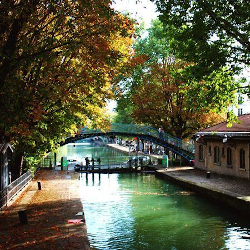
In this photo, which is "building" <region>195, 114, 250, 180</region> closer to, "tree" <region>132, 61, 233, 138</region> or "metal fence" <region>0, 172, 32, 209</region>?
"tree" <region>132, 61, 233, 138</region>

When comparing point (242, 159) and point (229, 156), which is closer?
point (242, 159)

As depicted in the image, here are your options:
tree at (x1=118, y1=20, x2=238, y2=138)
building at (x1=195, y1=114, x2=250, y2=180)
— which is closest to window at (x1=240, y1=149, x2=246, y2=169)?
building at (x1=195, y1=114, x2=250, y2=180)

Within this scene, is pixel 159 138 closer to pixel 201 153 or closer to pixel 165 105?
pixel 165 105

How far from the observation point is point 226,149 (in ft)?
99.8

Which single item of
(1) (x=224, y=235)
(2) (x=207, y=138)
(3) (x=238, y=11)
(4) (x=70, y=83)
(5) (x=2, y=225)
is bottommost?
(1) (x=224, y=235)

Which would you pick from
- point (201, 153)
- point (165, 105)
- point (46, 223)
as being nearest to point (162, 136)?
point (165, 105)

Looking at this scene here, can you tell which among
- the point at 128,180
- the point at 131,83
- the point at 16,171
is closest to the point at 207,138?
the point at 128,180

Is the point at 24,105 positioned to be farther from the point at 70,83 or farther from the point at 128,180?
the point at 128,180

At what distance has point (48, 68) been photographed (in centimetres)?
1465

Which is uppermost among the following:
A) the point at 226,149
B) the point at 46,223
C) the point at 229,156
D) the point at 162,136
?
the point at 162,136

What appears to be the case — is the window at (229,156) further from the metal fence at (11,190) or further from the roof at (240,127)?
the metal fence at (11,190)

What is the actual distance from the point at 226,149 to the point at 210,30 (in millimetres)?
15261

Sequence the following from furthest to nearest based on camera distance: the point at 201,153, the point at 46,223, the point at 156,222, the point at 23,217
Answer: the point at 201,153 < the point at 156,222 < the point at 46,223 < the point at 23,217

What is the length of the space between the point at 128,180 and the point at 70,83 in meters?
19.3
